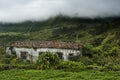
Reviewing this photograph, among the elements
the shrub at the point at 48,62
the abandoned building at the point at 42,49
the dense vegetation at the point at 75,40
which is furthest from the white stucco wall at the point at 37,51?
→ the shrub at the point at 48,62

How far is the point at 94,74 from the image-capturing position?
35.2 meters

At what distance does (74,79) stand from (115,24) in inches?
2231

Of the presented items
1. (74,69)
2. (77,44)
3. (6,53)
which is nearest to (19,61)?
(6,53)

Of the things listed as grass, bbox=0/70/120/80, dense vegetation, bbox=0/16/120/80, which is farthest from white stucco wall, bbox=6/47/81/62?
grass, bbox=0/70/120/80

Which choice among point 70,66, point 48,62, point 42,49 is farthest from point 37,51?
point 70,66

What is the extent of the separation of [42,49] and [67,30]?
44789 mm

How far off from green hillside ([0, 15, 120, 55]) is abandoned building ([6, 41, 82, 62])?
17.7 meters

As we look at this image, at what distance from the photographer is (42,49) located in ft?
160

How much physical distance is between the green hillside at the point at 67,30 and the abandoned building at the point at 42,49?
1773 centimetres

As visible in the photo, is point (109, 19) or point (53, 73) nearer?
point (53, 73)

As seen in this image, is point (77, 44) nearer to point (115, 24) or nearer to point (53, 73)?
point (53, 73)

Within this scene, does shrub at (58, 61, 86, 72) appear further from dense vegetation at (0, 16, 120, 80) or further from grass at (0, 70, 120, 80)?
grass at (0, 70, 120, 80)

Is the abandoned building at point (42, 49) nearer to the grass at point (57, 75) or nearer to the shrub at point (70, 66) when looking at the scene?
the shrub at point (70, 66)

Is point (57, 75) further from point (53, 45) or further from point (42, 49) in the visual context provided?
point (42, 49)
